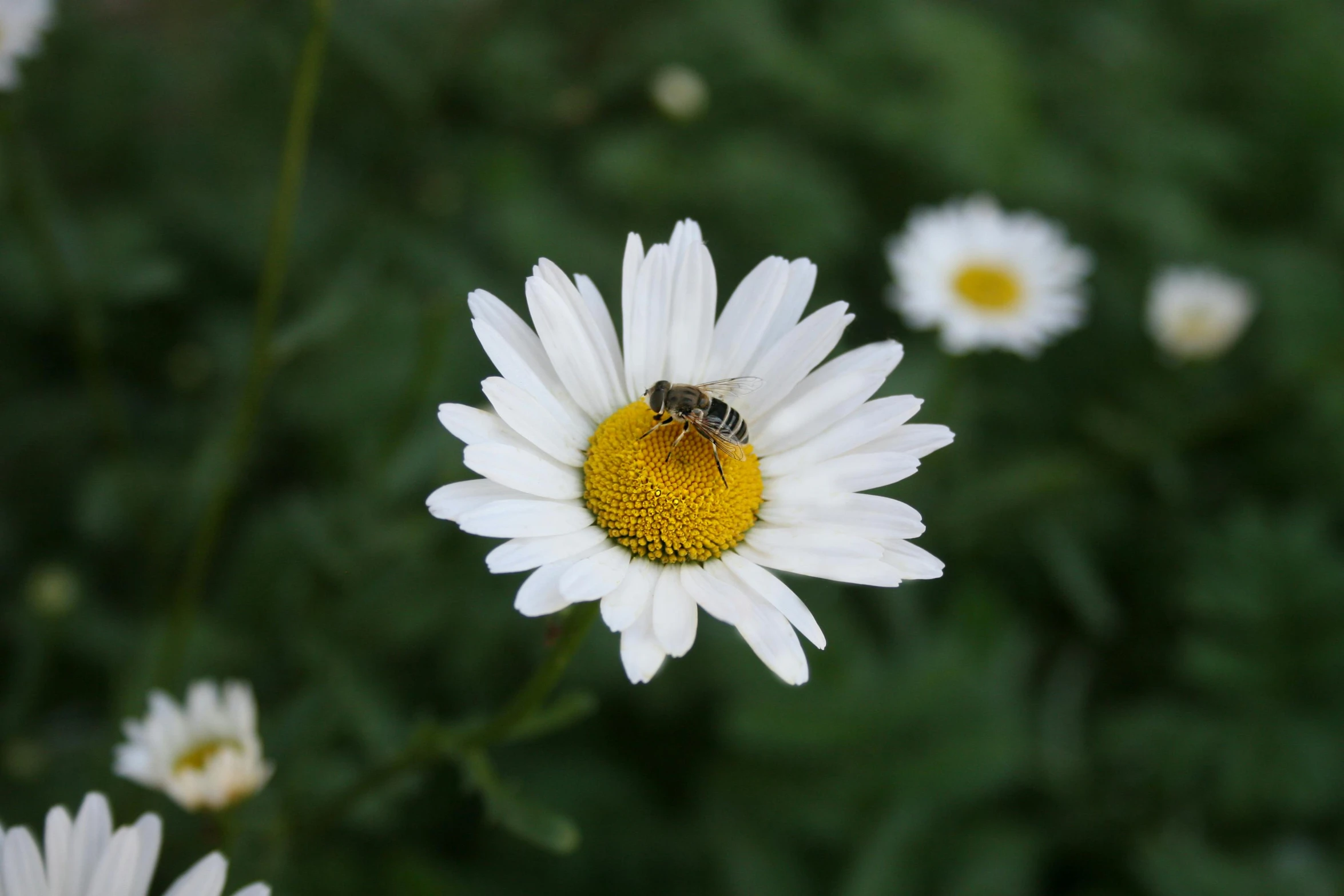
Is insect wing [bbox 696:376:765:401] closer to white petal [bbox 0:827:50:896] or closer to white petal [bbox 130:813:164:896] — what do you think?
white petal [bbox 130:813:164:896]

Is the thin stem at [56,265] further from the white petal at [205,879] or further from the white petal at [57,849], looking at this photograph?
the white petal at [205,879]

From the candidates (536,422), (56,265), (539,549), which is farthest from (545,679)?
(56,265)

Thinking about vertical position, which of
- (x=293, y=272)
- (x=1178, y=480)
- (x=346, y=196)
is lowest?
(x=1178, y=480)

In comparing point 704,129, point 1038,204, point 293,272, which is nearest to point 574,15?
point 704,129

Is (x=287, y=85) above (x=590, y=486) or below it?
above

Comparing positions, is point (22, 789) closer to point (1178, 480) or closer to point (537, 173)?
point (537, 173)

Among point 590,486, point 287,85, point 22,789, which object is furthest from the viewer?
point 287,85

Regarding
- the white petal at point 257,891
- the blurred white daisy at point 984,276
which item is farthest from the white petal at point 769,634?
the blurred white daisy at point 984,276
